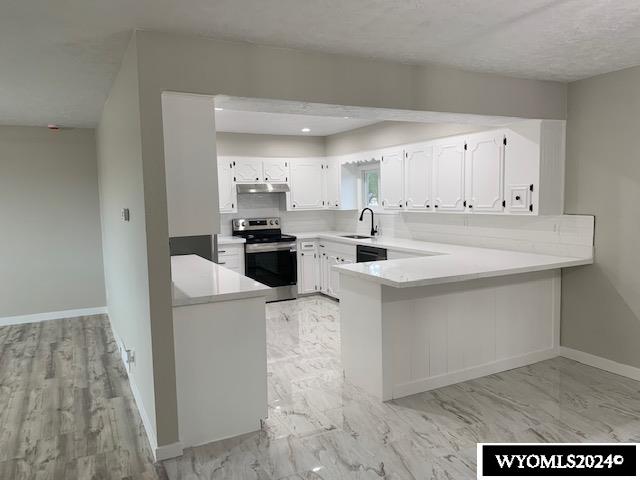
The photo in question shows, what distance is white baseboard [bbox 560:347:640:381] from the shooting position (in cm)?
365

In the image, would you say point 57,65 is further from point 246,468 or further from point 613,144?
point 613,144

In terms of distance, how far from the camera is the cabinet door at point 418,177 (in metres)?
4.96

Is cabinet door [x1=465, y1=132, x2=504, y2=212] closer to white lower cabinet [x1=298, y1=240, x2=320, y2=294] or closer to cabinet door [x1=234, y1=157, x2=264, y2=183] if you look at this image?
white lower cabinet [x1=298, y1=240, x2=320, y2=294]

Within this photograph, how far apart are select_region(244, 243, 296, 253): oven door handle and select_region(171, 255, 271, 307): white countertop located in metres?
2.33

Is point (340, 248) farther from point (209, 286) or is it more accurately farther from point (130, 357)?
point (209, 286)

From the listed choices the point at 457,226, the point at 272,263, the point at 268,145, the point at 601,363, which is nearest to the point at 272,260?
the point at 272,263

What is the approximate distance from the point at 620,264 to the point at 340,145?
4022mm

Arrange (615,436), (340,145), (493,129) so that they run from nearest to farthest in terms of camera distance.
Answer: (615,436) < (493,129) < (340,145)

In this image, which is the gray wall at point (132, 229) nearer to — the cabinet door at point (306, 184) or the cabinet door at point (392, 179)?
the cabinet door at point (392, 179)

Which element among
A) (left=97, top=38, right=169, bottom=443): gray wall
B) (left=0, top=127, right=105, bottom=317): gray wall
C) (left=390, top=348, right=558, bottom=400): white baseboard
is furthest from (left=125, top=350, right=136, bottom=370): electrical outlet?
(left=0, top=127, right=105, bottom=317): gray wall

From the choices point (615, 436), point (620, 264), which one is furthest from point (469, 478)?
point (620, 264)

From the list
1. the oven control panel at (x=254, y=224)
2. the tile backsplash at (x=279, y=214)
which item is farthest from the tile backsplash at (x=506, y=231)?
the oven control panel at (x=254, y=224)

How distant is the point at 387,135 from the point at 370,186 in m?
1.11

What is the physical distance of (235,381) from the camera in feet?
9.35
